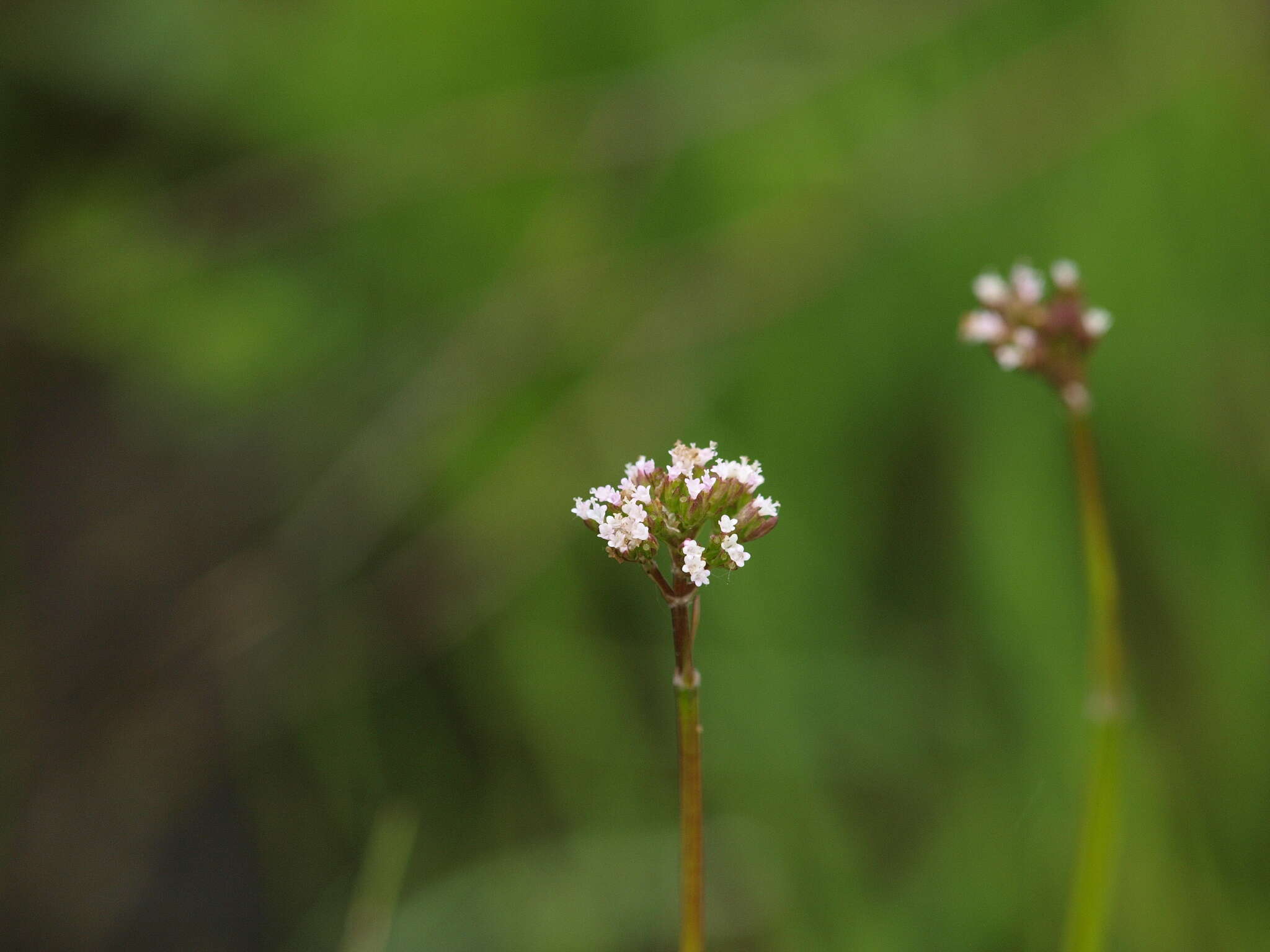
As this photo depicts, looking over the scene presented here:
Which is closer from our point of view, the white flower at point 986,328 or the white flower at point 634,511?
the white flower at point 634,511

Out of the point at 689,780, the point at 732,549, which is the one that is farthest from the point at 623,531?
the point at 689,780

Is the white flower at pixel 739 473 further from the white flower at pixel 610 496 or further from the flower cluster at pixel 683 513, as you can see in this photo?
the white flower at pixel 610 496

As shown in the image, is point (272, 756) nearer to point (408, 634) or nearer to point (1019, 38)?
point (408, 634)

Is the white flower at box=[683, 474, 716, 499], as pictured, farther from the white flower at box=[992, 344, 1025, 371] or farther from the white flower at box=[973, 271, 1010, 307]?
the white flower at box=[973, 271, 1010, 307]

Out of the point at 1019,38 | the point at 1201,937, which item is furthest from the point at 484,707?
the point at 1019,38

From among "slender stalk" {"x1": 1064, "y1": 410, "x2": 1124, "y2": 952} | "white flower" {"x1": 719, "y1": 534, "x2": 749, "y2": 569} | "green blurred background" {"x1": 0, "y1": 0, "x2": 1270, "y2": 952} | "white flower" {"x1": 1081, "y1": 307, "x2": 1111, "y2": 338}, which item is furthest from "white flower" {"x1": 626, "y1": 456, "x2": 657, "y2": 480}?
"green blurred background" {"x1": 0, "y1": 0, "x2": 1270, "y2": 952}

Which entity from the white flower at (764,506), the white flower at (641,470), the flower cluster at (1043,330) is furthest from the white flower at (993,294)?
the white flower at (641,470)

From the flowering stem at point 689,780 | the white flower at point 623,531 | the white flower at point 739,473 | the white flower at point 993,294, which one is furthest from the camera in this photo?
the white flower at point 993,294

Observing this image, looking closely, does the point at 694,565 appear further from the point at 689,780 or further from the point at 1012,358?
the point at 1012,358
